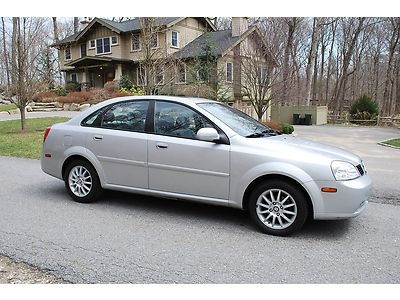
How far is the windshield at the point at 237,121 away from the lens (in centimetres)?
454

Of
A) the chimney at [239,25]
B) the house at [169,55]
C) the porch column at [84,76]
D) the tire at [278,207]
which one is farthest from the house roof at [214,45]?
the tire at [278,207]

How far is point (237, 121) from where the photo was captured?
4777mm

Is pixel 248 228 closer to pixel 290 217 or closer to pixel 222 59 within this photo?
pixel 290 217

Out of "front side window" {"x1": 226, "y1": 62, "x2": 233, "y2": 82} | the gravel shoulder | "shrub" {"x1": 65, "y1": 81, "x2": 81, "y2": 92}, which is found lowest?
the gravel shoulder

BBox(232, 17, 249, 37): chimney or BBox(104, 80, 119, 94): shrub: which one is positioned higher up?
BBox(232, 17, 249, 37): chimney

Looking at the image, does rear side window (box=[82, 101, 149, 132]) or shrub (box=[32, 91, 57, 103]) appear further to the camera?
shrub (box=[32, 91, 57, 103])

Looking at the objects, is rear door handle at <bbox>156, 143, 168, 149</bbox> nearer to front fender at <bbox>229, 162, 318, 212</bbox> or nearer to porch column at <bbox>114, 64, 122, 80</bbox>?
front fender at <bbox>229, 162, 318, 212</bbox>

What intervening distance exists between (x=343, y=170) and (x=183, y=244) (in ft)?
6.45

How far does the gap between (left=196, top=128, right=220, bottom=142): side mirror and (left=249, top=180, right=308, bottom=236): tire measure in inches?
31.1

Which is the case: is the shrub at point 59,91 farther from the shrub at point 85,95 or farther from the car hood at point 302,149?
the car hood at point 302,149

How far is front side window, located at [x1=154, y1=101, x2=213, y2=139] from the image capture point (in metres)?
4.56

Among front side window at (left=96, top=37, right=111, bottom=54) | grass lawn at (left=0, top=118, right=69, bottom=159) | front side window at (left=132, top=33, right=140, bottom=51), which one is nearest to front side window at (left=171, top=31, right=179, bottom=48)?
front side window at (left=132, top=33, right=140, bottom=51)

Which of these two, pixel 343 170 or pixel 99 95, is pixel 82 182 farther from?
pixel 99 95

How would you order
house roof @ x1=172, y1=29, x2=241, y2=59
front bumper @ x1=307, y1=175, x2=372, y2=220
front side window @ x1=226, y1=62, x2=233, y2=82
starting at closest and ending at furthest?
front bumper @ x1=307, y1=175, x2=372, y2=220
front side window @ x1=226, y1=62, x2=233, y2=82
house roof @ x1=172, y1=29, x2=241, y2=59
